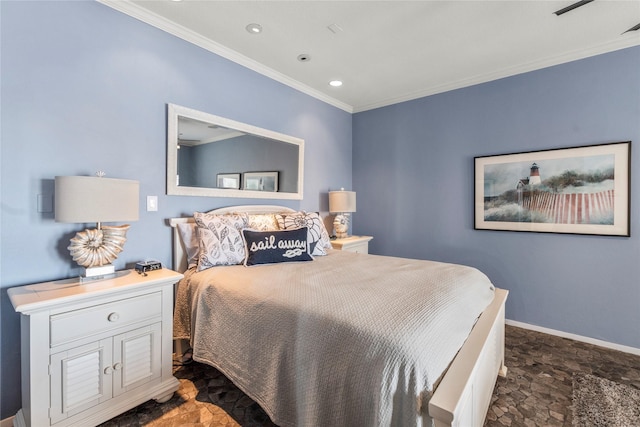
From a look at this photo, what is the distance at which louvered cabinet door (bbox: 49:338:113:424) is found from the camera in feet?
4.66

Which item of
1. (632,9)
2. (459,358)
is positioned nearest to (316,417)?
(459,358)

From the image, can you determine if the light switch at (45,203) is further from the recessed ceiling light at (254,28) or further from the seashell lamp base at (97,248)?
the recessed ceiling light at (254,28)

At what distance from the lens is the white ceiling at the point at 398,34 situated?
2.07 metres

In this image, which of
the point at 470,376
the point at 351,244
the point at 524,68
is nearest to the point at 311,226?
the point at 351,244

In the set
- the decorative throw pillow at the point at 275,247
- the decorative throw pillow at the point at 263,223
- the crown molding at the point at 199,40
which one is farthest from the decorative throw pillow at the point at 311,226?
the crown molding at the point at 199,40

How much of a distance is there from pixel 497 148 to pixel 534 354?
2003 millimetres

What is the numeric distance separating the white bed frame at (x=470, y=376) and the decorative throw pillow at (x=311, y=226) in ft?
2.96

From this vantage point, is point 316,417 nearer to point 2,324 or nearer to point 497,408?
point 497,408

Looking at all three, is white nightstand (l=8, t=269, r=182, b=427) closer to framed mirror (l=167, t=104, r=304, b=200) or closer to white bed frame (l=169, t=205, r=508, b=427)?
white bed frame (l=169, t=205, r=508, b=427)

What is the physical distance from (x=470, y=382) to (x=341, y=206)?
2.62m

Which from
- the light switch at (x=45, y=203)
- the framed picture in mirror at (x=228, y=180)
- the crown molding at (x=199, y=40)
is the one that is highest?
the crown molding at (x=199, y=40)

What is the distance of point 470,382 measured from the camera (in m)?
1.09

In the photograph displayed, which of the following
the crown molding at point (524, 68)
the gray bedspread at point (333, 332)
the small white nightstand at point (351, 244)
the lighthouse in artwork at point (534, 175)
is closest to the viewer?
the gray bedspread at point (333, 332)

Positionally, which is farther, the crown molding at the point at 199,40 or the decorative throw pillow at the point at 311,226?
the decorative throw pillow at the point at 311,226
